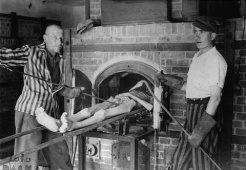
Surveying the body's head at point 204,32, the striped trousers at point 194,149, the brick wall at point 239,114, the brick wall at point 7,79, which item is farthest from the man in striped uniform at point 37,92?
the brick wall at point 7,79

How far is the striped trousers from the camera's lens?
10.2 ft

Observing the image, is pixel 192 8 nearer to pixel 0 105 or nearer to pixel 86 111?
pixel 86 111

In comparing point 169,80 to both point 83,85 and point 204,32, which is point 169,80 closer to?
point 204,32

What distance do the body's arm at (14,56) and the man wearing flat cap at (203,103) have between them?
6.00ft

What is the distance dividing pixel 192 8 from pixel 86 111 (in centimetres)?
179

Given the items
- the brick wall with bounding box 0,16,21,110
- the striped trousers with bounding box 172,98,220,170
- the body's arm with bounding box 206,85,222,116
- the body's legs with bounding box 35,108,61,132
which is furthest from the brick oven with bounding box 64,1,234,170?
the brick wall with bounding box 0,16,21,110

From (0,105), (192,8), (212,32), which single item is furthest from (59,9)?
(212,32)

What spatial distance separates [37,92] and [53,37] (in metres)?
0.67

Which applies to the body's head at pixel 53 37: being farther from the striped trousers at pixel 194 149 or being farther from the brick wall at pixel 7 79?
the brick wall at pixel 7 79

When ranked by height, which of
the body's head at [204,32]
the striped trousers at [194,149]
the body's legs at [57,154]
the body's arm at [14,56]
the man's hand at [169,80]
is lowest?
the body's legs at [57,154]

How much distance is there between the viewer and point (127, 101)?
3873 millimetres

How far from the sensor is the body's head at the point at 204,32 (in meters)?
3.16

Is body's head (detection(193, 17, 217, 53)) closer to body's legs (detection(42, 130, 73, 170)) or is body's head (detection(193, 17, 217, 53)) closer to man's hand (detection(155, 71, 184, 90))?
man's hand (detection(155, 71, 184, 90))

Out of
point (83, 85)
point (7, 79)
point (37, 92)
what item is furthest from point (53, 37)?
point (7, 79)
